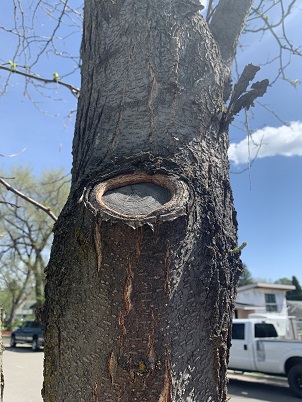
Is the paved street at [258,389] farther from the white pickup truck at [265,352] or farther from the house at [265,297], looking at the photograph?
the house at [265,297]

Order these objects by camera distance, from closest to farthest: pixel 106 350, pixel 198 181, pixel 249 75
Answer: pixel 106 350 < pixel 198 181 < pixel 249 75

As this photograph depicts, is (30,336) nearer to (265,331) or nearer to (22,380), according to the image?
(22,380)

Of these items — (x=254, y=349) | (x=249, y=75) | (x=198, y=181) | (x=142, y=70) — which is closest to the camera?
(x=198, y=181)

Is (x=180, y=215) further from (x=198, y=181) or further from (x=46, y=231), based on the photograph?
(x=46, y=231)

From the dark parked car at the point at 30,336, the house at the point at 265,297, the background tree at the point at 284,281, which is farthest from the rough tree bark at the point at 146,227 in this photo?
the background tree at the point at 284,281

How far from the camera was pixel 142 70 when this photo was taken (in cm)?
132

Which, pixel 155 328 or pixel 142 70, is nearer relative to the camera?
pixel 155 328

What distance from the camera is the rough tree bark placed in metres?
0.94

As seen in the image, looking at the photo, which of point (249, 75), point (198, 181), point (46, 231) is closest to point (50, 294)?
point (198, 181)

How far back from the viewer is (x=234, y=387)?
9422 mm

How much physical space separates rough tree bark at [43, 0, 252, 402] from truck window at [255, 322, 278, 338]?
9.34 meters

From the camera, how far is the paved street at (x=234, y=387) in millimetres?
7867

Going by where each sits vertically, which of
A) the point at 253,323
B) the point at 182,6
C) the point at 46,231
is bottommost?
the point at 253,323

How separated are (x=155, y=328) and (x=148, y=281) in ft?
0.39
